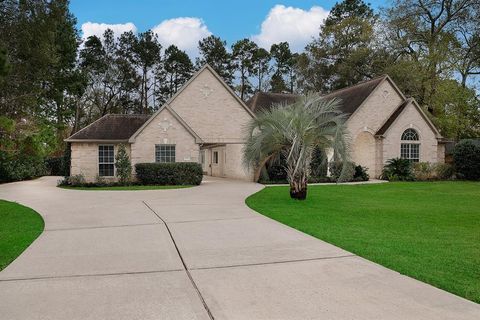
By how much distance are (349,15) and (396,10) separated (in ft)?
44.1

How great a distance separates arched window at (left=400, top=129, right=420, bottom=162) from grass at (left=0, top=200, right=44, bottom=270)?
23.3m

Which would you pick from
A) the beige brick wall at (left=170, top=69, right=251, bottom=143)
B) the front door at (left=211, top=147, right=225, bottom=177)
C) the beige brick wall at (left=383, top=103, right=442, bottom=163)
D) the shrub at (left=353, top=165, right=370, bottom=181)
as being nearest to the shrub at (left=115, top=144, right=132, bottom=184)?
the beige brick wall at (left=170, top=69, right=251, bottom=143)

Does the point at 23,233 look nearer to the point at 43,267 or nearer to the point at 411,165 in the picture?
the point at 43,267

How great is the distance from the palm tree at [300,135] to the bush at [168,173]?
8302 mm

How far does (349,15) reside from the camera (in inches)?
1870

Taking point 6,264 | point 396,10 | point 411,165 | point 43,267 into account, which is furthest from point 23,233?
point 396,10

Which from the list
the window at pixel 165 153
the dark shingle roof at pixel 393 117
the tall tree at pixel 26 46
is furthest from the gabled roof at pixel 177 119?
the dark shingle roof at pixel 393 117

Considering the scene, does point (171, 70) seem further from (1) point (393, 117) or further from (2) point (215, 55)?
(1) point (393, 117)

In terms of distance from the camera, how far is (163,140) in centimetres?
2312

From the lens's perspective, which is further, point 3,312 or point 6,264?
point 6,264

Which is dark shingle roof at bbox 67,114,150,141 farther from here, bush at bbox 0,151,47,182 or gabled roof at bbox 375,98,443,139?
gabled roof at bbox 375,98,443,139

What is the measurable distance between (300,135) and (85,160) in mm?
14898

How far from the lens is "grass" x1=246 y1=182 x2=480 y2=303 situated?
551 centimetres

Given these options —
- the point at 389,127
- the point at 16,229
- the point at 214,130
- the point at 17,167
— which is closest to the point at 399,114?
the point at 389,127
